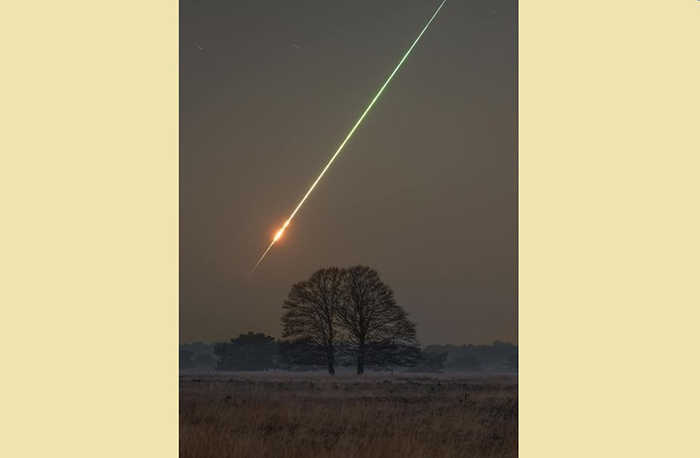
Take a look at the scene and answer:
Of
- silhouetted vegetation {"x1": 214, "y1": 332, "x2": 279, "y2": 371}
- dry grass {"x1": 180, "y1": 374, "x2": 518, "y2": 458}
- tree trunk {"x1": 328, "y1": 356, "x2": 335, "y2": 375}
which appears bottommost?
dry grass {"x1": 180, "y1": 374, "x2": 518, "y2": 458}

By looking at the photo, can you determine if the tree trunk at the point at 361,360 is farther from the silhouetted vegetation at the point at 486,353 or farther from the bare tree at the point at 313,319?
the silhouetted vegetation at the point at 486,353

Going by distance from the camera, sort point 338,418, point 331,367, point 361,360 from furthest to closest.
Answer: point 361,360 < point 331,367 < point 338,418

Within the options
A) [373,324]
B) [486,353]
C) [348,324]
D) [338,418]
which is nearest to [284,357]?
[348,324]

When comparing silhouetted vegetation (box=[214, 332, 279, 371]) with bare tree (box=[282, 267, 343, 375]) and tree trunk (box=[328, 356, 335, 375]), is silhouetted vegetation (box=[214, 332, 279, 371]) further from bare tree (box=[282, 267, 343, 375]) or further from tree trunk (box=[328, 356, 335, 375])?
tree trunk (box=[328, 356, 335, 375])

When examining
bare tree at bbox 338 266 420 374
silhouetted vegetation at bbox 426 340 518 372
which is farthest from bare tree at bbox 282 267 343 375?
silhouetted vegetation at bbox 426 340 518 372

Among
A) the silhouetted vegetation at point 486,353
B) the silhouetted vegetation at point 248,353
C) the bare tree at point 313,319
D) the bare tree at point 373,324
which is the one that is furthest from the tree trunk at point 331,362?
the silhouetted vegetation at point 486,353

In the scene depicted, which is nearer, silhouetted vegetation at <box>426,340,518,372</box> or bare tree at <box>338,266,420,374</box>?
bare tree at <box>338,266,420,374</box>

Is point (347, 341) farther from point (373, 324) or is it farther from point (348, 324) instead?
point (373, 324)
